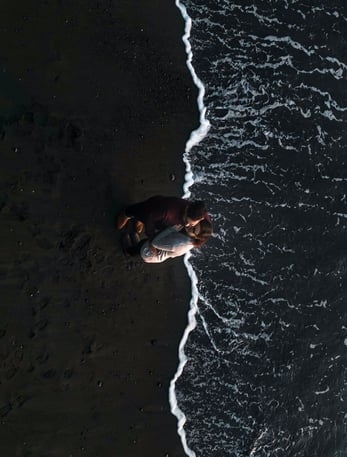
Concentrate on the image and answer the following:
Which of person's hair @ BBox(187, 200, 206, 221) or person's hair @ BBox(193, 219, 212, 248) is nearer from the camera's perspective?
person's hair @ BBox(187, 200, 206, 221)

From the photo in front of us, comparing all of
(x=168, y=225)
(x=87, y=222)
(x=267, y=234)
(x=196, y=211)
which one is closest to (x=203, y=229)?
(x=196, y=211)

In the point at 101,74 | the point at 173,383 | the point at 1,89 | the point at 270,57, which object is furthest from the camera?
the point at 270,57

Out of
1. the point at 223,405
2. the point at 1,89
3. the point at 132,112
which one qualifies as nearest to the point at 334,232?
the point at 223,405

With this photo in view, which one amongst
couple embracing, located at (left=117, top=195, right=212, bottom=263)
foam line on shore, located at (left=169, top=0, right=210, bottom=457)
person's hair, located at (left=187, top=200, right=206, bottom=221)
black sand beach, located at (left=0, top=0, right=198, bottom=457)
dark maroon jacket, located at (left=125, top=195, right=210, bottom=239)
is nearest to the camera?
person's hair, located at (left=187, top=200, right=206, bottom=221)

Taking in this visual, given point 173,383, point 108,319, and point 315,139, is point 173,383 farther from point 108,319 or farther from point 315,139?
point 315,139

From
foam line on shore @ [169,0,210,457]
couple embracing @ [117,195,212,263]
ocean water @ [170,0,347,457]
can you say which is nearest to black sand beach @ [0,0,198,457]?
foam line on shore @ [169,0,210,457]

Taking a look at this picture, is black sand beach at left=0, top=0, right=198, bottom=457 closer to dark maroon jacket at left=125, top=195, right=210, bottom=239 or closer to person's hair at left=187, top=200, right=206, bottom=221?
dark maroon jacket at left=125, top=195, right=210, bottom=239
